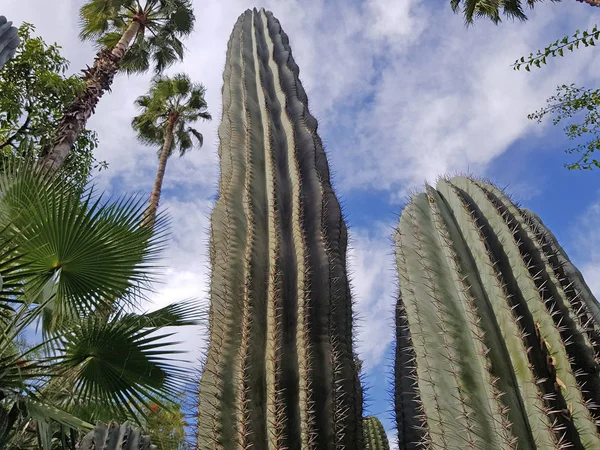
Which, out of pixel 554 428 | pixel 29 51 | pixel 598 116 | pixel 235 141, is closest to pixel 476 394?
pixel 554 428

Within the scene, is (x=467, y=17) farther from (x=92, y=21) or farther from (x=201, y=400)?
(x=201, y=400)

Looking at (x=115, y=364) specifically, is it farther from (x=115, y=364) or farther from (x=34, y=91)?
(x=34, y=91)

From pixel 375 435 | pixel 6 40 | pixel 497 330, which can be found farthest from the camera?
pixel 6 40

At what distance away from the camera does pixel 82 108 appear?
6.59 metres

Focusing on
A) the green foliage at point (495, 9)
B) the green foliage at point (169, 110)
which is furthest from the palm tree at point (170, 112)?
the green foliage at point (495, 9)

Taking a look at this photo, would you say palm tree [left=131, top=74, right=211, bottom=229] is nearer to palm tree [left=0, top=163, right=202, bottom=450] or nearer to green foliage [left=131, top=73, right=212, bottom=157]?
green foliage [left=131, top=73, right=212, bottom=157]

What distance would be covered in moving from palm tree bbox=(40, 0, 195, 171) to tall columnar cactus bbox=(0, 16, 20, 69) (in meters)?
1.90

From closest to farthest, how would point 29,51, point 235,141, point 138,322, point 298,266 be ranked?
point 298,266 → point 235,141 → point 138,322 → point 29,51

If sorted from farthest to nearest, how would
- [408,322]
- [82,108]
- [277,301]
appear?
[82,108] < [277,301] < [408,322]

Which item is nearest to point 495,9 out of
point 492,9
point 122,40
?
point 492,9

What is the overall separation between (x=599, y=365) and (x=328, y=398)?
3.21 feet

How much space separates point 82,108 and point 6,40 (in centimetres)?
234

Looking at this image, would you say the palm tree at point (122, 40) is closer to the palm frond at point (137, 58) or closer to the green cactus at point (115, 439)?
the palm frond at point (137, 58)

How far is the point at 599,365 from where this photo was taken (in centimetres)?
140
